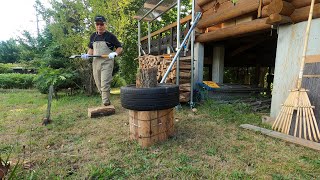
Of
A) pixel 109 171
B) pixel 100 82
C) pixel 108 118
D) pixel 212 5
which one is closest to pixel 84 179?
pixel 109 171

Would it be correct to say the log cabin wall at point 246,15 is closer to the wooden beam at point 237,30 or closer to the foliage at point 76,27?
the wooden beam at point 237,30

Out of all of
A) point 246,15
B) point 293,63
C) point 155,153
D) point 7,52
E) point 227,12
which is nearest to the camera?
point 155,153

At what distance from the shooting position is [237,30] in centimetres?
335

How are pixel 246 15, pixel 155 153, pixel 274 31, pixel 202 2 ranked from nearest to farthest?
1. pixel 155 153
2. pixel 246 15
3. pixel 274 31
4. pixel 202 2

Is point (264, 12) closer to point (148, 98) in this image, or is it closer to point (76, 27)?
point (148, 98)

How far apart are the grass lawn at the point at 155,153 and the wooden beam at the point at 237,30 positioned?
55.7 inches

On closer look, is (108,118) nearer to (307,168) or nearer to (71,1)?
(307,168)

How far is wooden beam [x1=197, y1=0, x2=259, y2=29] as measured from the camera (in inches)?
122

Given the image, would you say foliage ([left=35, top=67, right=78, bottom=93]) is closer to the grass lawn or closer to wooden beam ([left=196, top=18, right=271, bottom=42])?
the grass lawn

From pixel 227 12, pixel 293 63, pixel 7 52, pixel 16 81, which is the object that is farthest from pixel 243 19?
pixel 7 52

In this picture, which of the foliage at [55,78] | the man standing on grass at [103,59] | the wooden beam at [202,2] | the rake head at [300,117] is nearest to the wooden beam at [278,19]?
the rake head at [300,117]

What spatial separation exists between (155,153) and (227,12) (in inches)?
115

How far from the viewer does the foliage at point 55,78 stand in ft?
16.8

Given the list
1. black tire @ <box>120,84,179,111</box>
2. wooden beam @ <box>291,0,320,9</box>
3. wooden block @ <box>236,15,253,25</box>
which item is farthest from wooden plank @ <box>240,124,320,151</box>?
wooden block @ <box>236,15,253,25</box>
